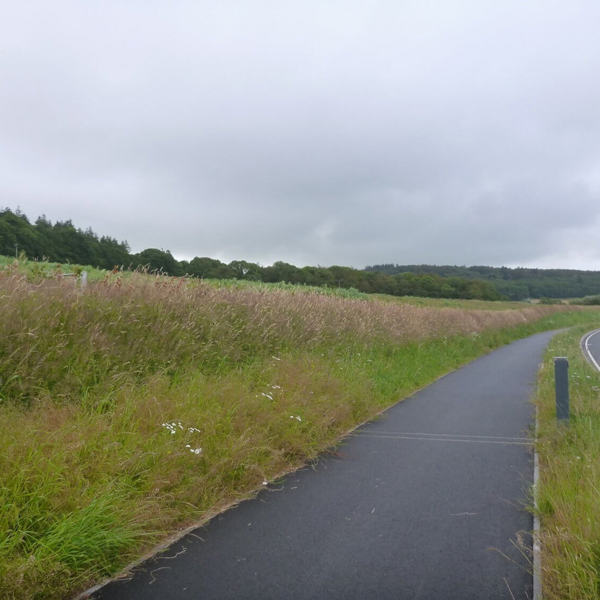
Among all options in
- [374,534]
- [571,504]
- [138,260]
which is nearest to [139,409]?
[374,534]

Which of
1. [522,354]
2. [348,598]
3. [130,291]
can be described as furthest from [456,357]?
[348,598]

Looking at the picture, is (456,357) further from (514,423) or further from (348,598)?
(348,598)

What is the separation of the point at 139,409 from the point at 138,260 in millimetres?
16097

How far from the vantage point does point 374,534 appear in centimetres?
492

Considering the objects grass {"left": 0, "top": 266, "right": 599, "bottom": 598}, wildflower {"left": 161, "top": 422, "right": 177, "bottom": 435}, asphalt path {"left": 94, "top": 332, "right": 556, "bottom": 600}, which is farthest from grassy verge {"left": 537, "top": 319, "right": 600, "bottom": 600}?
wildflower {"left": 161, "top": 422, "right": 177, "bottom": 435}

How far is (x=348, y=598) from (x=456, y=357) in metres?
17.2

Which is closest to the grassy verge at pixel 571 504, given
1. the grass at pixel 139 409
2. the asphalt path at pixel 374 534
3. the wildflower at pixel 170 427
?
the asphalt path at pixel 374 534

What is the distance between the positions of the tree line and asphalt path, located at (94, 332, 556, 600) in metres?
5.59

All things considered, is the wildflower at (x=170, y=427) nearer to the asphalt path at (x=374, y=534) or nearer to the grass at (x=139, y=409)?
the grass at (x=139, y=409)

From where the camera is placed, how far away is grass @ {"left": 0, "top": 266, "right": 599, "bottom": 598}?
4215 mm

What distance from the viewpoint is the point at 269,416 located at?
293 inches

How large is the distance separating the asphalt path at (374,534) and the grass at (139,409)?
0.38m

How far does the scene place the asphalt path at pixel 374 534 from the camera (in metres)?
3.99

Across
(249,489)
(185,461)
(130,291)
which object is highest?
(130,291)
